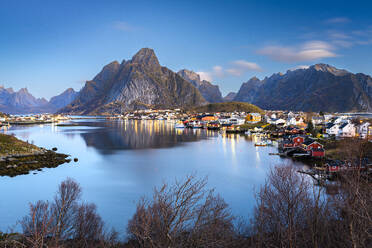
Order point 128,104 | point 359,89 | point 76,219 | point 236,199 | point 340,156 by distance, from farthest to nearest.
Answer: point 128,104 → point 359,89 → point 340,156 → point 236,199 → point 76,219

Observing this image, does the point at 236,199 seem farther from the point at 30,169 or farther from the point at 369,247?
the point at 30,169

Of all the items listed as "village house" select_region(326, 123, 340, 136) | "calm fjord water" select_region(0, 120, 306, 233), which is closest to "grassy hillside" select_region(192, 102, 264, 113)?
"village house" select_region(326, 123, 340, 136)

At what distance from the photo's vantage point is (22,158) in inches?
952

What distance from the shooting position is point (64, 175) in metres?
20.4

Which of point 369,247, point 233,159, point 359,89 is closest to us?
point 369,247

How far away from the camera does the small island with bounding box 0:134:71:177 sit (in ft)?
67.9

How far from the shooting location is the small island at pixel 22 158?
20.7m

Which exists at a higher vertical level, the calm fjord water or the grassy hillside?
the grassy hillside

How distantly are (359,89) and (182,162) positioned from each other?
18855cm

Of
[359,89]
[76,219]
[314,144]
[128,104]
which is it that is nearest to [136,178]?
[76,219]

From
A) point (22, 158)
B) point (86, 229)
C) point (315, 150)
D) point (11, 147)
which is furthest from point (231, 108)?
point (86, 229)

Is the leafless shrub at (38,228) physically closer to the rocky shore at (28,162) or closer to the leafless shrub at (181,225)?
the leafless shrub at (181,225)

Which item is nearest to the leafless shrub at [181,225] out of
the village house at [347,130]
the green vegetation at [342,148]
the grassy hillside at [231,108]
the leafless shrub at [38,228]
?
the leafless shrub at [38,228]

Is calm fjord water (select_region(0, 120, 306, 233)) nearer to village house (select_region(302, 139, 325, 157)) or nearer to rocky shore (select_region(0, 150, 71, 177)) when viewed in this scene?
rocky shore (select_region(0, 150, 71, 177))
